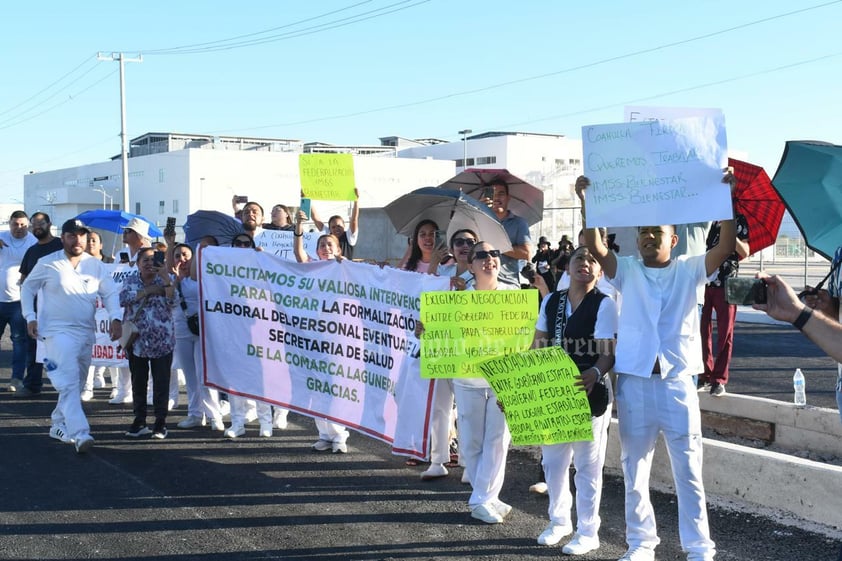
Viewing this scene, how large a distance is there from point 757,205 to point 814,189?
Answer: 3.73 meters

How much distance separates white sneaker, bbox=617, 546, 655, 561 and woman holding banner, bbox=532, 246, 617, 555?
332 mm

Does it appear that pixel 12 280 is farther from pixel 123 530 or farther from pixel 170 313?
pixel 123 530

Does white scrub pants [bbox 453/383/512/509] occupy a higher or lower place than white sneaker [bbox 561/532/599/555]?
higher

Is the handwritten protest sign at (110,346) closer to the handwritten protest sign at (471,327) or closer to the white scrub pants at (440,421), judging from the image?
the white scrub pants at (440,421)

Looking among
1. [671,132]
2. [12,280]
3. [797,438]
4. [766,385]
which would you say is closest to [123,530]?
[671,132]

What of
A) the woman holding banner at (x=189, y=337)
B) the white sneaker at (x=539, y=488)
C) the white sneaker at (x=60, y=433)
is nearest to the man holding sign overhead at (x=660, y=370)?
the white sneaker at (x=539, y=488)

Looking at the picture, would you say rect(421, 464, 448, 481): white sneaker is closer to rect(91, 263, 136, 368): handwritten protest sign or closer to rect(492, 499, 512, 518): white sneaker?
rect(492, 499, 512, 518): white sneaker

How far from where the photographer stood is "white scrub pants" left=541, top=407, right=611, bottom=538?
220 inches

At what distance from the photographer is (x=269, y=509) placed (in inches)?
255

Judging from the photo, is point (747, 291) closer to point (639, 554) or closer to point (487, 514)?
point (639, 554)

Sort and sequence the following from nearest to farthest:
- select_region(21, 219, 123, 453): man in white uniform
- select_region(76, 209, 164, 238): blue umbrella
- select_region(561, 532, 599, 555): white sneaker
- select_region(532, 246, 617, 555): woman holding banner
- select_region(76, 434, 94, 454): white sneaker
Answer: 1. select_region(561, 532, 599, 555): white sneaker
2. select_region(532, 246, 617, 555): woman holding banner
3. select_region(76, 434, 94, 454): white sneaker
4. select_region(21, 219, 123, 453): man in white uniform
5. select_region(76, 209, 164, 238): blue umbrella

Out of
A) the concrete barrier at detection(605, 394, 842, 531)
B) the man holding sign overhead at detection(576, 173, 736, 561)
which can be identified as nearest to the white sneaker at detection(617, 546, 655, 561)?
the man holding sign overhead at detection(576, 173, 736, 561)

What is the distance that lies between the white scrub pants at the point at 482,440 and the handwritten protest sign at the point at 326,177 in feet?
15.0

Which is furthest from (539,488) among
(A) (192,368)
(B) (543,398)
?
(A) (192,368)
